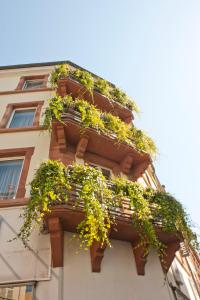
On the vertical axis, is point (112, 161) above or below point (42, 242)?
above

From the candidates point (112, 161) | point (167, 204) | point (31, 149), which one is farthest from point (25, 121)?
point (167, 204)

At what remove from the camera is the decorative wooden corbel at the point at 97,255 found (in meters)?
7.18

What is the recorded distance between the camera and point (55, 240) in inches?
273

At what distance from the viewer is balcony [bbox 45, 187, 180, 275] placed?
6922 mm

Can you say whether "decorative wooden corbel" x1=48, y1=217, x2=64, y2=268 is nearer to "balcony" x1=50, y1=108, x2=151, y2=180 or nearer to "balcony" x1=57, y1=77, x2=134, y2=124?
"balcony" x1=50, y1=108, x2=151, y2=180

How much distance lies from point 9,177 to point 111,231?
4170mm

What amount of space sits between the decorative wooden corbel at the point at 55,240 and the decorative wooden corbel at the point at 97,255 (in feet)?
2.92

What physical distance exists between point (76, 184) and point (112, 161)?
3888 mm

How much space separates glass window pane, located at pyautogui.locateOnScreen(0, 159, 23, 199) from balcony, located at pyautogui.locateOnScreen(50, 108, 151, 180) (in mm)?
1394

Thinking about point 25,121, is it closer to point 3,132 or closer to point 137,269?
point 3,132

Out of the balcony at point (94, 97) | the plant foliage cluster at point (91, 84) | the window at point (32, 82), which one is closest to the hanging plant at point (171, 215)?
the balcony at point (94, 97)

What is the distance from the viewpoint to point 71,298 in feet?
21.1

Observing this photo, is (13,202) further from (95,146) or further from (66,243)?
(95,146)

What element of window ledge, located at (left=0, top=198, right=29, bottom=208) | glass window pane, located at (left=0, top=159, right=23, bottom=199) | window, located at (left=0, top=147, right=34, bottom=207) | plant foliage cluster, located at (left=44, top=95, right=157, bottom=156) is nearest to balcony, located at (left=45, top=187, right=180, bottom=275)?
window ledge, located at (left=0, top=198, right=29, bottom=208)
